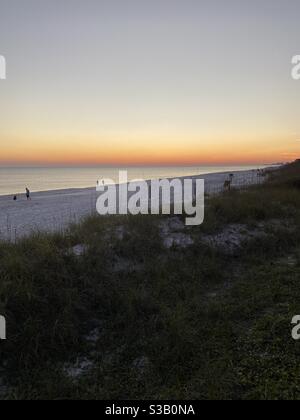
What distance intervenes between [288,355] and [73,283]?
11.3ft

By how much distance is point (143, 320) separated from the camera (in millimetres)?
5137

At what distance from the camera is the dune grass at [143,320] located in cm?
378

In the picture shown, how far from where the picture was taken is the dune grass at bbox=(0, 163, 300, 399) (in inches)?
149
